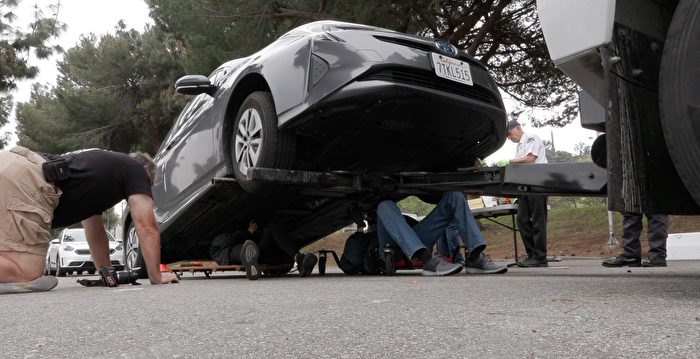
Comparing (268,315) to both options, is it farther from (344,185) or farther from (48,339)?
(344,185)

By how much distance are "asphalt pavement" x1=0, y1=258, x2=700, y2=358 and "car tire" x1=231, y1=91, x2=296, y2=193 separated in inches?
46.2

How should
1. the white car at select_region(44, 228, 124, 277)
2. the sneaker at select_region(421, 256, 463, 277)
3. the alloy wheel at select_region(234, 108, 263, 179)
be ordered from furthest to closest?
the white car at select_region(44, 228, 124, 277), the sneaker at select_region(421, 256, 463, 277), the alloy wheel at select_region(234, 108, 263, 179)

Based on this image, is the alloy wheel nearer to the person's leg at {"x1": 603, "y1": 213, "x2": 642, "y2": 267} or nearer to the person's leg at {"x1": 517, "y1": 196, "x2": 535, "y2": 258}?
the person's leg at {"x1": 517, "y1": 196, "x2": 535, "y2": 258}

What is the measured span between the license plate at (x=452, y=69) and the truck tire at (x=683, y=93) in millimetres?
1655

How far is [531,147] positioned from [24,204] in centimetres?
462

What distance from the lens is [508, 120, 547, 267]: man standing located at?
20.3ft

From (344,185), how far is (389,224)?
44cm

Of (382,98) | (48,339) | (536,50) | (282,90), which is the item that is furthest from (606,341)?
(536,50)

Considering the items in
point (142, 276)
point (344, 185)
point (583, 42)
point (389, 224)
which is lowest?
point (142, 276)

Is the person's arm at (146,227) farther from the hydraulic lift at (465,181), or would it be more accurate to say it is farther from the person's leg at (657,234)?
the person's leg at (657,234)

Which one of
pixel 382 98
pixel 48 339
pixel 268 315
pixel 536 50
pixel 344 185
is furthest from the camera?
pixel 536 50

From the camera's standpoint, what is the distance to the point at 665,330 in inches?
68.8

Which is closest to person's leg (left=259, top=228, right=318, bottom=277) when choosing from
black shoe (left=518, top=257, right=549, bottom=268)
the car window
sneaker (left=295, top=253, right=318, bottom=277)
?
Result: sneaker (left=295, top=253, right=318, bottom=277)

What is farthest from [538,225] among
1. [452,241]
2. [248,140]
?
[248,140]
